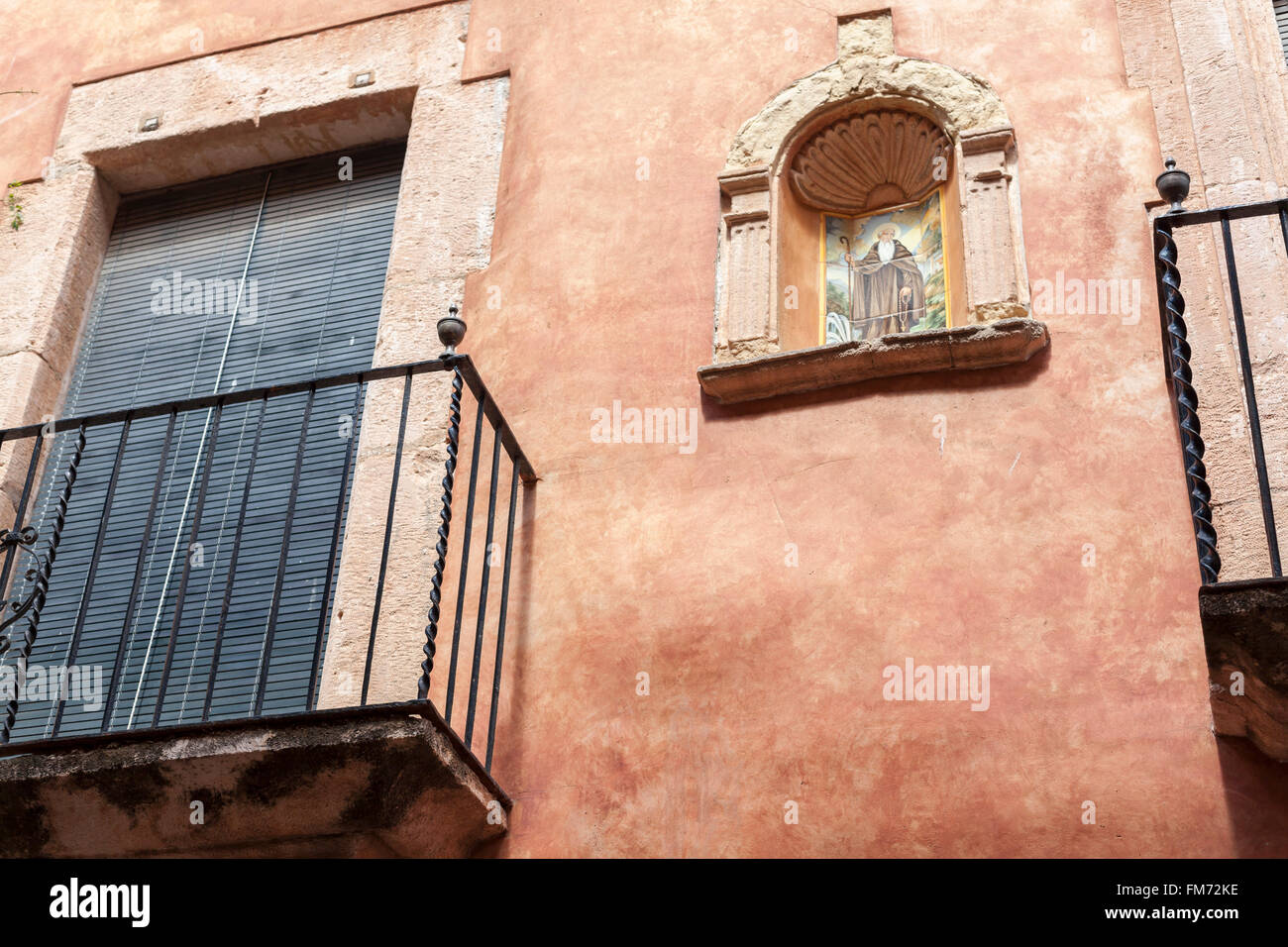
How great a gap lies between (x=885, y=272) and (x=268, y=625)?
2.58 metres

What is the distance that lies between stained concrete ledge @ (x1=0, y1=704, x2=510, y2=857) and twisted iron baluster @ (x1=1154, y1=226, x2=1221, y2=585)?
208 centimetres

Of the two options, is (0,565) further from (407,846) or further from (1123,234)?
(1123,234)

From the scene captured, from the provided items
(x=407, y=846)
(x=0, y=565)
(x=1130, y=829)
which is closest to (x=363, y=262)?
(x=0, y=565)

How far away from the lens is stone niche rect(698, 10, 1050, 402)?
549 cm

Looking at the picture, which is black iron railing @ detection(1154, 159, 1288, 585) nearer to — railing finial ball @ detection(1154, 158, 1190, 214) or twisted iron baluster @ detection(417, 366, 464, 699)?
railing finial ball @ detection(1154, 158, 1190, 214)

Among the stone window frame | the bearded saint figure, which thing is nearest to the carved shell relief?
the bearded saint figure

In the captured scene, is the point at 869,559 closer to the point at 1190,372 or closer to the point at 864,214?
the point at 1190,372

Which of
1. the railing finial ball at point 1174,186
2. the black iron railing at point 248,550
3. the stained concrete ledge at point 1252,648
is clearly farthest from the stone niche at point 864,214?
the stained concrete ledge at point 1252,648

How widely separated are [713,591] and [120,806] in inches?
74.1

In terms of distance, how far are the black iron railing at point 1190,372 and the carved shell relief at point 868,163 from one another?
4.55 ft

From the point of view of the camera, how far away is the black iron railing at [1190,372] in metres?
4.20

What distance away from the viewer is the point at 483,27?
7.29 metres

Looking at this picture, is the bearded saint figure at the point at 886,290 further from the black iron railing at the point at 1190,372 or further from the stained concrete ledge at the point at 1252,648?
the stained concrete ledge at the point at 1252,648

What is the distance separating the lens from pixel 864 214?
645 centimetres
